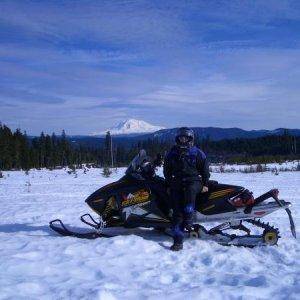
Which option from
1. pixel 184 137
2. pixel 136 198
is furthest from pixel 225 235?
pixel 184 137

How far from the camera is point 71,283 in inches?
191

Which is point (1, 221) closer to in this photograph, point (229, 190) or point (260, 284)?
point (229, 190)

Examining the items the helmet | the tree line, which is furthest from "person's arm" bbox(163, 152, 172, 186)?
the tree line

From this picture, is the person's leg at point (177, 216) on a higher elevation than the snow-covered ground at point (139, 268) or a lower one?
higher

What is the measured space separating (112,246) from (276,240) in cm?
217

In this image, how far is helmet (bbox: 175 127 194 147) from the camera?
22.6ft

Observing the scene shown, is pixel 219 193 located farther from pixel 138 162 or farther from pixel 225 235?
pixel 138 162

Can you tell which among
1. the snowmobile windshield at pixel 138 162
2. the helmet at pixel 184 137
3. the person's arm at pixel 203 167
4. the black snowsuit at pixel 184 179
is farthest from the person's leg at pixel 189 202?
the snowmobile windshield at pixel 138 162

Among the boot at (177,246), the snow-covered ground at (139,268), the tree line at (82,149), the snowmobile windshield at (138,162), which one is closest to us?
the snow-covered ground at (139,268)

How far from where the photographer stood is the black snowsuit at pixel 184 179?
668 centimetres

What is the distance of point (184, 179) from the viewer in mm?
6785

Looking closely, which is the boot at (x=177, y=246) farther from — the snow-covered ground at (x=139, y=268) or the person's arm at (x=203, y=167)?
the person's arm at (x=203, y=167)

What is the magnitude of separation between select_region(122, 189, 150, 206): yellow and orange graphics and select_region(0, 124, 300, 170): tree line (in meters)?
33.5

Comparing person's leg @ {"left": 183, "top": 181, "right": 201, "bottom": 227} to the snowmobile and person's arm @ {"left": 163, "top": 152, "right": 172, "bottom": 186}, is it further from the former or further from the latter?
person's arm @ {"left": 163, "top": 152, "right": 172, "bottom": 186}
